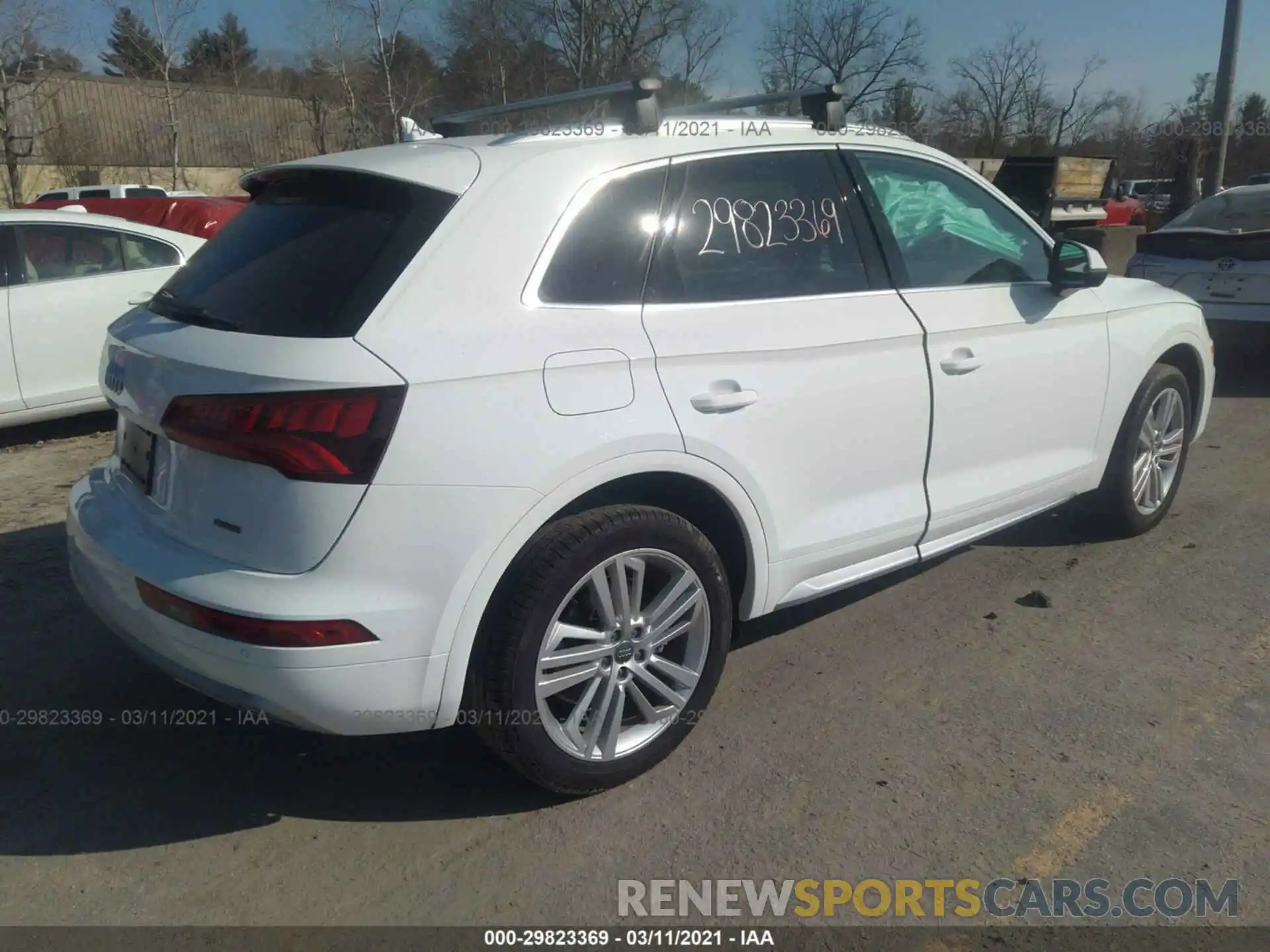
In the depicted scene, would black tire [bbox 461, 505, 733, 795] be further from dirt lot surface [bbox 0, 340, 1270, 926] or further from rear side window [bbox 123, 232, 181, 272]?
rear side window [bbox 123, 232, 181, 272]

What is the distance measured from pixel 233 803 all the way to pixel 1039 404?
3.17 m

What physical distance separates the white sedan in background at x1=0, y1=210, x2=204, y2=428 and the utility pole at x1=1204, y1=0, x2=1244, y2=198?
12405mm

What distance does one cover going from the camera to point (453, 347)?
2.62 metres

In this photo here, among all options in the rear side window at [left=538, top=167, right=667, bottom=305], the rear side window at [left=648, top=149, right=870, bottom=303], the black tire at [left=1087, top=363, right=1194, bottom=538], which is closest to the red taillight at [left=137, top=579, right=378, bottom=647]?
the rear side window at [left=538, top=167, right=667, bottom=305]

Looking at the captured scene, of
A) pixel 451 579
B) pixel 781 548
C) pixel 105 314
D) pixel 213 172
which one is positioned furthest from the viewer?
pixel 213 172

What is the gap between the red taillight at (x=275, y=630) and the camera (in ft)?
8.18

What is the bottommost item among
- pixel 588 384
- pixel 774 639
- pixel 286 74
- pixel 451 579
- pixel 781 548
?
pixel 774 639

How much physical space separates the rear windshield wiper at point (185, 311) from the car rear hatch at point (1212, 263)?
7948 mm

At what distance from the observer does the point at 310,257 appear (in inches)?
112

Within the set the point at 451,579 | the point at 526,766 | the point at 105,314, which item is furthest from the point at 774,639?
the point at 105,314

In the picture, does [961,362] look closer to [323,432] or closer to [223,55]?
[323,432]

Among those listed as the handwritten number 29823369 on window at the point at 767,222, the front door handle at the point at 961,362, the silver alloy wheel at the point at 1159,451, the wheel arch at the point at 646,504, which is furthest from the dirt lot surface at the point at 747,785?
the handwritten number 29823369 on window at the point at 767,222

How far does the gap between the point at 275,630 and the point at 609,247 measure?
4.45 feet

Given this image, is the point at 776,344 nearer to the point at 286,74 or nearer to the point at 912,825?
the point at 912,825
